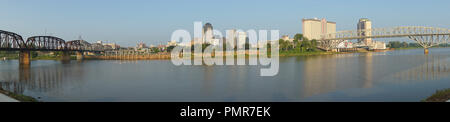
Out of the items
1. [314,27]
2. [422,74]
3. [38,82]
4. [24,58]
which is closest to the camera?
[422,74]

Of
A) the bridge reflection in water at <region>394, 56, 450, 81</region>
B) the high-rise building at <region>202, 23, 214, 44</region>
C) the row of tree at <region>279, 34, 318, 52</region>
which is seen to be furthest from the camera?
the high-rise building at <region>202, 23, 214, 44</region>

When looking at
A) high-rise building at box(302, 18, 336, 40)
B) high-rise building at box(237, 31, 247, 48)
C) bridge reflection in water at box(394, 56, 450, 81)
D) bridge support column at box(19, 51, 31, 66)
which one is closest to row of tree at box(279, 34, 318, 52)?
high-rise building at box(237, 31, 247, 48)

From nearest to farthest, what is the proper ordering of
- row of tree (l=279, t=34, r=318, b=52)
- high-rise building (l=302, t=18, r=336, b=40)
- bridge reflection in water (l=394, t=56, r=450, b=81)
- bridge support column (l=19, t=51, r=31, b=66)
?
bridge reflection in water (l=394, t=56, r=450, b=81)
bridge support column (l=19, t=51, r=31, b=66)
row of tree (l=279, t=34, r=318, b=52)
high-rise building (l=302, t=18, r=336, b=40)

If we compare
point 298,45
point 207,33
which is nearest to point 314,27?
point 207,33

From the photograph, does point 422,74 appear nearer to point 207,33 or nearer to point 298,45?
point 298,45

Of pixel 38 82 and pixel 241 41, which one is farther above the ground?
pixel 241 41

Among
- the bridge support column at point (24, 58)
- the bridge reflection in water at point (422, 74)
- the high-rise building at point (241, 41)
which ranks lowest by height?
the bridge reflection in water at point (422, 74)

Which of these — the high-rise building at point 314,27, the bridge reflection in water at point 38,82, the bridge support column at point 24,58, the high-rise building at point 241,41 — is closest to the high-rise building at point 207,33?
the high-rise building at point 241,41

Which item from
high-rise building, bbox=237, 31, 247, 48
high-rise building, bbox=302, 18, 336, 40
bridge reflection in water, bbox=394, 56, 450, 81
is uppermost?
high-rise building, bbox=302, 18, 336, 40

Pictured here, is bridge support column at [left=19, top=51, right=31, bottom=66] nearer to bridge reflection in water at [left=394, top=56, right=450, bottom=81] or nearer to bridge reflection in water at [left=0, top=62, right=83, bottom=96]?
bridge reflection in water at [left=0, top=62, right=83, bottom=96]

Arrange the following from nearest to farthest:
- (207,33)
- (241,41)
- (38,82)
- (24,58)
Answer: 1. (38,82)
2. (24,58)
3. (241,41)
4. (207,33)

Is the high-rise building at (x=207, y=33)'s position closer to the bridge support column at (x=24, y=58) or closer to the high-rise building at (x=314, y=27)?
the high-rise building at (x=314, y=27)
